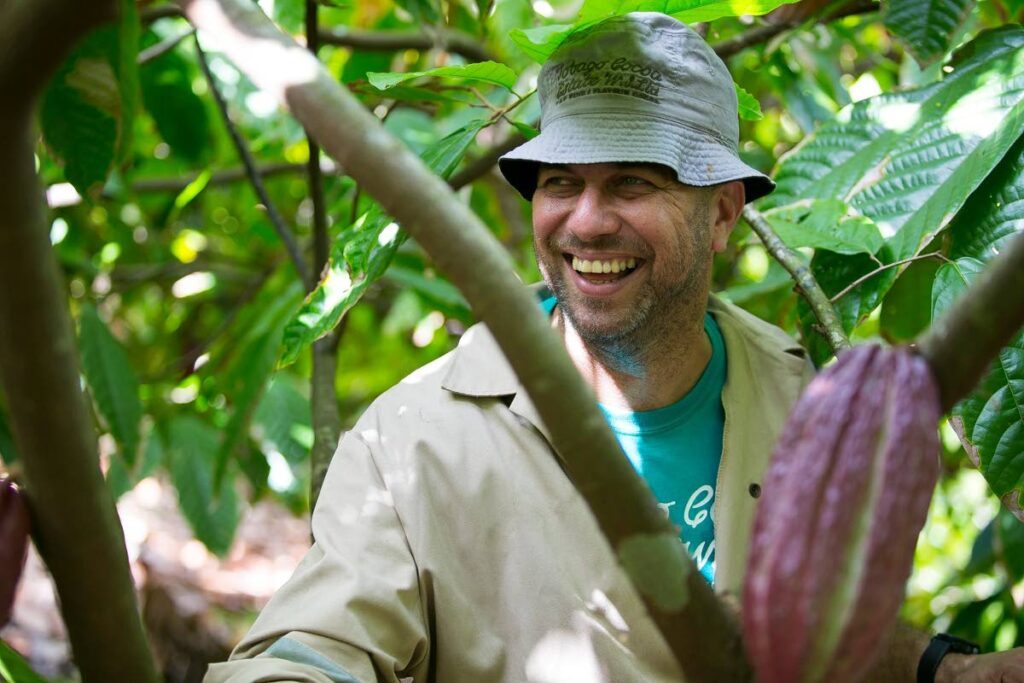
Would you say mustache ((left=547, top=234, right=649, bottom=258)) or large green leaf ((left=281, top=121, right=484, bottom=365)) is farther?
mustache ((left=547, top=234, right=649, bottom=258))

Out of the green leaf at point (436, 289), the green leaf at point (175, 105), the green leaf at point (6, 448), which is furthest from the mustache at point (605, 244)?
the green leaf at point (175, 105)

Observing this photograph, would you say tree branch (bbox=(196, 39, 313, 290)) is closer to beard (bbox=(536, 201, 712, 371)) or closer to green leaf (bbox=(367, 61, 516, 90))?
beard (bbox=(536, 201, 712, 371))

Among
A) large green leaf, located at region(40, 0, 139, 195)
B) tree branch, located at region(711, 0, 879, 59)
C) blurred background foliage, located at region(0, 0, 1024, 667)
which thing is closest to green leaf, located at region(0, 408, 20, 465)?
blurred background foliage, located at region(0, 0, 1024, 667)

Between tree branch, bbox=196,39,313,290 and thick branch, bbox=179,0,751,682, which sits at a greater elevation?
thick branch, bbox=179,0,751,682

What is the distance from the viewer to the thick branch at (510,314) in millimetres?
733

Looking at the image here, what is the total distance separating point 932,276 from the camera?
1.90 m

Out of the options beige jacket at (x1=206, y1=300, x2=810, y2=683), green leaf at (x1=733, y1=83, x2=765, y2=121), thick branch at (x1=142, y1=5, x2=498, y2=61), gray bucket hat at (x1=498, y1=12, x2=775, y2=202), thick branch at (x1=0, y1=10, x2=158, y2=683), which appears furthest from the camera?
thick branch at (x1=142, y1=5, x2=498, y2=61)

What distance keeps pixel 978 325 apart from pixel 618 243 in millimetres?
1120

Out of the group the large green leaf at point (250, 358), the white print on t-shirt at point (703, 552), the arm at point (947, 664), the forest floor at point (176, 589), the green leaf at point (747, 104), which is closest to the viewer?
the arm at point (947, 664)

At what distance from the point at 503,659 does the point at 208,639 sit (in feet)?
7.64

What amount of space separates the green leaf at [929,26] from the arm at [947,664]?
973 millimetres

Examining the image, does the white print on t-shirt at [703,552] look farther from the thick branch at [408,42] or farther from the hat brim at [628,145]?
the thick branch at [408,42]

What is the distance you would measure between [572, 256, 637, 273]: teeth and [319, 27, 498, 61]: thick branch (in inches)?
40.3

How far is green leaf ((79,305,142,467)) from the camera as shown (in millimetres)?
2244
